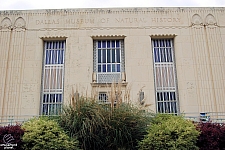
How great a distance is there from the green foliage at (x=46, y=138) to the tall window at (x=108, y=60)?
6.15 meters

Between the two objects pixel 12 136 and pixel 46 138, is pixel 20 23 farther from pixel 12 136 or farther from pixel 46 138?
pixel 46 138

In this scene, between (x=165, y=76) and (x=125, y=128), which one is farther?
(x=165, y=76)

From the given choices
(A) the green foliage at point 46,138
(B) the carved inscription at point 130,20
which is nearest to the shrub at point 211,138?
(A) the green foliage at point 46,138

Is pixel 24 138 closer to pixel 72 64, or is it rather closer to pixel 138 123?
pixel 138 123

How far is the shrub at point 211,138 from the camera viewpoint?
9.17m

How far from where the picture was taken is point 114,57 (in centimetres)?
1552

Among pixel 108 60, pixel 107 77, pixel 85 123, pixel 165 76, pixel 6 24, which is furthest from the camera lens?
pixel 6 24

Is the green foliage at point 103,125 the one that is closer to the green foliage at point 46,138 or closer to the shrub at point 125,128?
the shrub at point 125,128

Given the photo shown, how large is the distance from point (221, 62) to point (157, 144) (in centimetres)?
795

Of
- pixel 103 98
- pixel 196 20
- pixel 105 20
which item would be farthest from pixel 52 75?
pixel 196 20

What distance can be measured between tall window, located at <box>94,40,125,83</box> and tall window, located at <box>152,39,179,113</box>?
194 centimetres

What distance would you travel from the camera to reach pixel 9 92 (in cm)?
1462

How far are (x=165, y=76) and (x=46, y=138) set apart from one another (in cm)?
826

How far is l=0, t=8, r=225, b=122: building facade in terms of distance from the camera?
14.6 metres
